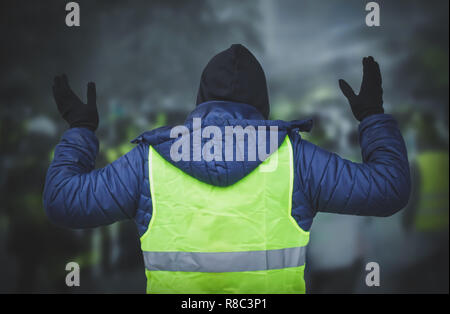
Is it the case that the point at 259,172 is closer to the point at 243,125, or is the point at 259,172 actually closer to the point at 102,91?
the point at 243,125

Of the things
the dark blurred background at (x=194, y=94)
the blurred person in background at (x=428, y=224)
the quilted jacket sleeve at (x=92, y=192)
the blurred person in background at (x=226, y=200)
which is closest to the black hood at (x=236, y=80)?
the blurred person in background at (x=226, y=200)

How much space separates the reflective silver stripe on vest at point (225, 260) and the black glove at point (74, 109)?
343 mm

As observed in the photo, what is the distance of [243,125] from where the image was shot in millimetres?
625

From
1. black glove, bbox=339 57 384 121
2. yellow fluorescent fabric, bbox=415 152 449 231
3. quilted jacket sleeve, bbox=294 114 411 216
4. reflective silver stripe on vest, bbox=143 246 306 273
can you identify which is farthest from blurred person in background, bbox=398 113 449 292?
reflective silver stripe on vest, bbox=143 246 306 273

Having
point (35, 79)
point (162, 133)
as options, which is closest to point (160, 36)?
point (35, 79)

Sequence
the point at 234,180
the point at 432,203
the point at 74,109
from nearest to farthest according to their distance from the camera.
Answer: the point at 234,180 < the point at 74,109 < the point at 432,203

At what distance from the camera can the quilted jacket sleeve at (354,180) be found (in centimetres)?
63

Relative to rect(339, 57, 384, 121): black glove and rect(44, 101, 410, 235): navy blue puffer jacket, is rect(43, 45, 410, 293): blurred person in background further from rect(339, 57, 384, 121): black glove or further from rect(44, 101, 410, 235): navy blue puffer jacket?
rect(339, 57, 384, 121): black glove

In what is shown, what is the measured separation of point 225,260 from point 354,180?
281 mm

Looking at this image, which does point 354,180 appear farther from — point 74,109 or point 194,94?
point 194,94

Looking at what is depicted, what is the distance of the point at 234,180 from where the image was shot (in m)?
0.62

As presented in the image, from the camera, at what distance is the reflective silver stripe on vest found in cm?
65

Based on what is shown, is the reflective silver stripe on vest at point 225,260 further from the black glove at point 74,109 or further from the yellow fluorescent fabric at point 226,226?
the black glove at point 74,109

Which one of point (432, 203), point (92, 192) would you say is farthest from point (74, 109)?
point (432, 203)
